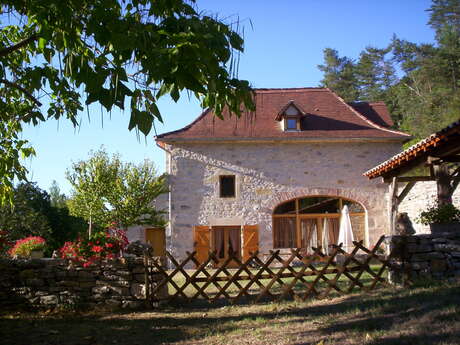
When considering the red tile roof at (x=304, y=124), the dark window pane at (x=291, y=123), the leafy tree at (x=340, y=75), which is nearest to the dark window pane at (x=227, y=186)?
the red tile roof at (x=304, y=124)

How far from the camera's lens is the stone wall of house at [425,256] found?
7.92 m

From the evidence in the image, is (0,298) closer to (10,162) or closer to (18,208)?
(10,162)

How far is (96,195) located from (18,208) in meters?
7.89

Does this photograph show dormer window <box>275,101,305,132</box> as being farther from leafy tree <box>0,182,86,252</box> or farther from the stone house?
leafy tree <box>0,182,86,252</box>

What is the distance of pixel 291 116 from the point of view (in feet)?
58.4

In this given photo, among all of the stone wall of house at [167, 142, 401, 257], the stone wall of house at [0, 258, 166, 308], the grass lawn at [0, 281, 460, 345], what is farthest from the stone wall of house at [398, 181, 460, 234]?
the stone wall of house at [0, 258, 166, 308]

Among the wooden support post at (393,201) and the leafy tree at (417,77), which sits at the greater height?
the leafy tree at (417,77)

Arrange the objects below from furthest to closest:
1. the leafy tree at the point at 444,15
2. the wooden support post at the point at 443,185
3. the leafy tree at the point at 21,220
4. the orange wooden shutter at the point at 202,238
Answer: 1. the leafy tree at the point at 444,15
2. the leafy tree at the point at 21,220
3. the orange wooden shutter at the point at 202,238
4. the wooden support post at the point at 443,185

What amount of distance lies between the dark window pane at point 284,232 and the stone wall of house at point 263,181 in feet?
1.16

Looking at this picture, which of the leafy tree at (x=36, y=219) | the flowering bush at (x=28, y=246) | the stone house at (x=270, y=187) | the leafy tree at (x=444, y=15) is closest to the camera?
the flowering bush at (x=28, y=246)

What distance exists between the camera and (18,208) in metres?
24.6

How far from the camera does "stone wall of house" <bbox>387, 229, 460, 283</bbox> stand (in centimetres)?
792

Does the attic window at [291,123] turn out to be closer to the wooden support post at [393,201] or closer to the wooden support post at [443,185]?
the wooden support post at [393,201]

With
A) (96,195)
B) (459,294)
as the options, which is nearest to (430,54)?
(96,195)
